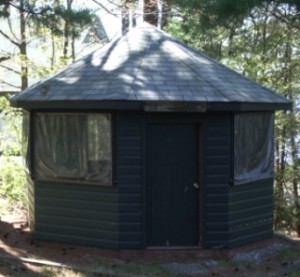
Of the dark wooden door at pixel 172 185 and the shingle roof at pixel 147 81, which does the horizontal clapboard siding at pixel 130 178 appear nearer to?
the dark wooden door at pixel 172 185

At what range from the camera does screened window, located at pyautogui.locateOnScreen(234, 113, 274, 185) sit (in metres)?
10.0

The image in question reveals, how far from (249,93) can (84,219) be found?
333cm

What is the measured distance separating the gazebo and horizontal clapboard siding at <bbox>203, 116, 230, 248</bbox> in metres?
0.02

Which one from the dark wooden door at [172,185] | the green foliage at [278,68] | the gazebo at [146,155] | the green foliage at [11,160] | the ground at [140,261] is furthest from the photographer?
the green foliage at [278,68]

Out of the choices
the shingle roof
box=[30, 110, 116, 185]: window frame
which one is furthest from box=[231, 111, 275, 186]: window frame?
box=[30, 110, 116, 185]: window frame

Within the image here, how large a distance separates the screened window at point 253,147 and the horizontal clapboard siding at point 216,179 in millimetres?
213

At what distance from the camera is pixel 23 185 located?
581 inches

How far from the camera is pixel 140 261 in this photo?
946 cm

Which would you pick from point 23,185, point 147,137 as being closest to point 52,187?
point 147,137

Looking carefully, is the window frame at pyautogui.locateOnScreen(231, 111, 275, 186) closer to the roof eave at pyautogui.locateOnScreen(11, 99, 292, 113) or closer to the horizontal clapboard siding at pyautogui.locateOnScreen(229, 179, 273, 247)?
the horizontal clapboard siding at pyautogui.locateOnScreen(229, 179, 273, 247)

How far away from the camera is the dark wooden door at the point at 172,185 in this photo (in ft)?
32.1

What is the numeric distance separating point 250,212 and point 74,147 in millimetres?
3105

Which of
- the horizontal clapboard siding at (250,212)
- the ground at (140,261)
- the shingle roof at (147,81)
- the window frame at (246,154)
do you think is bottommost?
the ground at (140,261)

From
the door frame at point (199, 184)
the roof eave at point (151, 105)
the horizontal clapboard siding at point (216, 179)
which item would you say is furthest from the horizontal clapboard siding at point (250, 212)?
the roof eave at point (151, 105)
